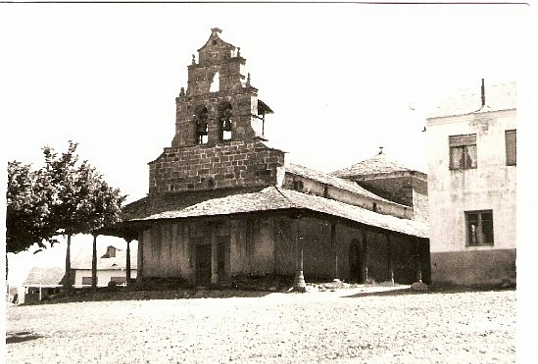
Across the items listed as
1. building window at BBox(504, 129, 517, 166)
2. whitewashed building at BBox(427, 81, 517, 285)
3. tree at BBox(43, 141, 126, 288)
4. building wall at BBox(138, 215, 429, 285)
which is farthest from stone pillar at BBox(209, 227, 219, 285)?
building window at BBox(504, 129, 517, 166)

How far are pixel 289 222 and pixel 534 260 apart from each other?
47.2 feet

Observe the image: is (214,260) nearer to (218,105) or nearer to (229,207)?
(229,207)

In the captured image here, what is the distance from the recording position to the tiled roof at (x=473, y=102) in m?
18.6

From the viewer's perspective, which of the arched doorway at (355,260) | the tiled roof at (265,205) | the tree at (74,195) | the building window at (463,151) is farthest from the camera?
the arched doorway at (355,260)

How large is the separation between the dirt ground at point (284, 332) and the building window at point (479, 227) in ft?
6.45

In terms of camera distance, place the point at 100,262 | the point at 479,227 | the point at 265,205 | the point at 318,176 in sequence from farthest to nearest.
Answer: the point at 100,262, the point at 318,176, the point at 265,205, the point at 479,227

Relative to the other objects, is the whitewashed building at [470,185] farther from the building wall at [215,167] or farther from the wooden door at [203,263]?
the wooden door at [203,263]

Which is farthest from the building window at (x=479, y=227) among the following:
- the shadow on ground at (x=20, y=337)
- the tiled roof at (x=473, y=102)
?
the shadow on ground at (x=20, y=337)

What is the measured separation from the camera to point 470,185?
21.5 m

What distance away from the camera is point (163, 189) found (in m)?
29.6

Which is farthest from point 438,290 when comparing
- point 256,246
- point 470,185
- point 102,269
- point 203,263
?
point 102,269

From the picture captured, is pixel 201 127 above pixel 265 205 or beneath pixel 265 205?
above

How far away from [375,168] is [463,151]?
1969 cm

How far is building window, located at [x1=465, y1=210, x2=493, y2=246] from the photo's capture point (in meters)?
20.8
